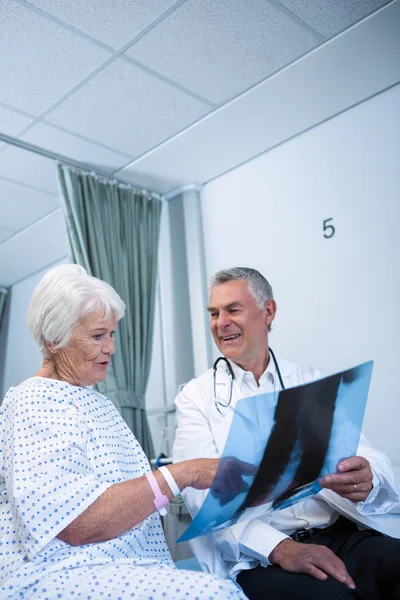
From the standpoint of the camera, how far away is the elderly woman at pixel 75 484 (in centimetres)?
112

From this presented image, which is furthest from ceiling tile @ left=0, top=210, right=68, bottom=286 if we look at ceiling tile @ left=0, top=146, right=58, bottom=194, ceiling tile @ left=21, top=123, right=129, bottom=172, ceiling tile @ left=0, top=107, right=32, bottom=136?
ceiling tile @ left=0, top=107, right=32, bottom=136

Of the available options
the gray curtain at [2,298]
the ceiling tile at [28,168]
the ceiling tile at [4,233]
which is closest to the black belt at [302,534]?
the ceiling tile at [28,168]

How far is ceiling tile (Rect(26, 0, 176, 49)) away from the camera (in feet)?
7.17

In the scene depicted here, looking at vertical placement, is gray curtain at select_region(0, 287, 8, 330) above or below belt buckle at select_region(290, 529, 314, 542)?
above

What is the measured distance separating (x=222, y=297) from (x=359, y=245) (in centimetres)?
118

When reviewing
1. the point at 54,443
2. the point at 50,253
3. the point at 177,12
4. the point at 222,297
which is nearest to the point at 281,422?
the point at 54,443

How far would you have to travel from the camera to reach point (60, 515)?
1147 mm

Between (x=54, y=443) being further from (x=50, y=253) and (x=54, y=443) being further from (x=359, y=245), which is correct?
(x=50, y=253)

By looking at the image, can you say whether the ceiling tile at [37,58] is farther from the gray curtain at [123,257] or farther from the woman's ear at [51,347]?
the woman's ear at [51,347]

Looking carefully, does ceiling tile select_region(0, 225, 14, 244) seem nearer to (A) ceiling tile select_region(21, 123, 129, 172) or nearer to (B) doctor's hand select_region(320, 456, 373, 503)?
(A) ceiling tile select_region(21, 123, 129, 172)

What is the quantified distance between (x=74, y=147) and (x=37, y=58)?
2.68 ft

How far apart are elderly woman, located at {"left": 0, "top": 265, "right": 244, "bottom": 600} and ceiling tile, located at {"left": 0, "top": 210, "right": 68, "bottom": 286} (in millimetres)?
2667

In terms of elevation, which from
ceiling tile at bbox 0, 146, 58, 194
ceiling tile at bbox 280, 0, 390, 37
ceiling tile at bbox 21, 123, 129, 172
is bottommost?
ceiling tile at bbox 0, 146, 58, 194

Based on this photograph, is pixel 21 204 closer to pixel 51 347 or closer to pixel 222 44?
pixel 222 44
